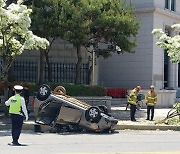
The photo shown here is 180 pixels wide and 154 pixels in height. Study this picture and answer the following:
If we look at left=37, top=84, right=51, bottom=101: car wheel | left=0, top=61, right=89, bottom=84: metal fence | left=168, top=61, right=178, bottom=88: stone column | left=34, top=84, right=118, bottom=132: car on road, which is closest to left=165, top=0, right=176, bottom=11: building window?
left=168, top=61, right=178, bottom=88: stone column

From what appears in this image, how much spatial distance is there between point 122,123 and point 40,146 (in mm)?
7003

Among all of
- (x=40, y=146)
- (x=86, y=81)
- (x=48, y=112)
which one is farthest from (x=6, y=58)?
Answer: (x=86, y=81)

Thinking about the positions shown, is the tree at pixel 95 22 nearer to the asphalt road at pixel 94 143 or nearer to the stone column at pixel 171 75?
the asphalt road at pixel 94 143

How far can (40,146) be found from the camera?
12.6 meters

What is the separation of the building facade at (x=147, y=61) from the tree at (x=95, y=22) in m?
8.06

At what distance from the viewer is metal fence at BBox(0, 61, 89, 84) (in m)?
29.8

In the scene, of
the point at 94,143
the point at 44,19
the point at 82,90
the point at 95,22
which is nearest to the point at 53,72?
the point at 82,90

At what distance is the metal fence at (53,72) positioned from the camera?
29812 millimetres

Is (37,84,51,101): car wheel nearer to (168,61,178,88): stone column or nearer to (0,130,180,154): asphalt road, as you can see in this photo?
(0,130,180,154): asphalt road

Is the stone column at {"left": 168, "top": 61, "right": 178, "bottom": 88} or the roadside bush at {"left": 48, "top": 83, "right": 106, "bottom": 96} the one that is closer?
the roadside bush at {"left": 48, "top": 83, "right": 106, "bottom": 96}

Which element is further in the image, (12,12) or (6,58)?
(6,58)

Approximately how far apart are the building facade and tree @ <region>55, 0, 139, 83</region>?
8.06m

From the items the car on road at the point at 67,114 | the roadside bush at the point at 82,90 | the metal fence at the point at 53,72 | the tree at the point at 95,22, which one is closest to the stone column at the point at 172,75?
the metal fence at the point at 53,72

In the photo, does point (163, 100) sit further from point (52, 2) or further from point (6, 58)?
point (6, 58)
